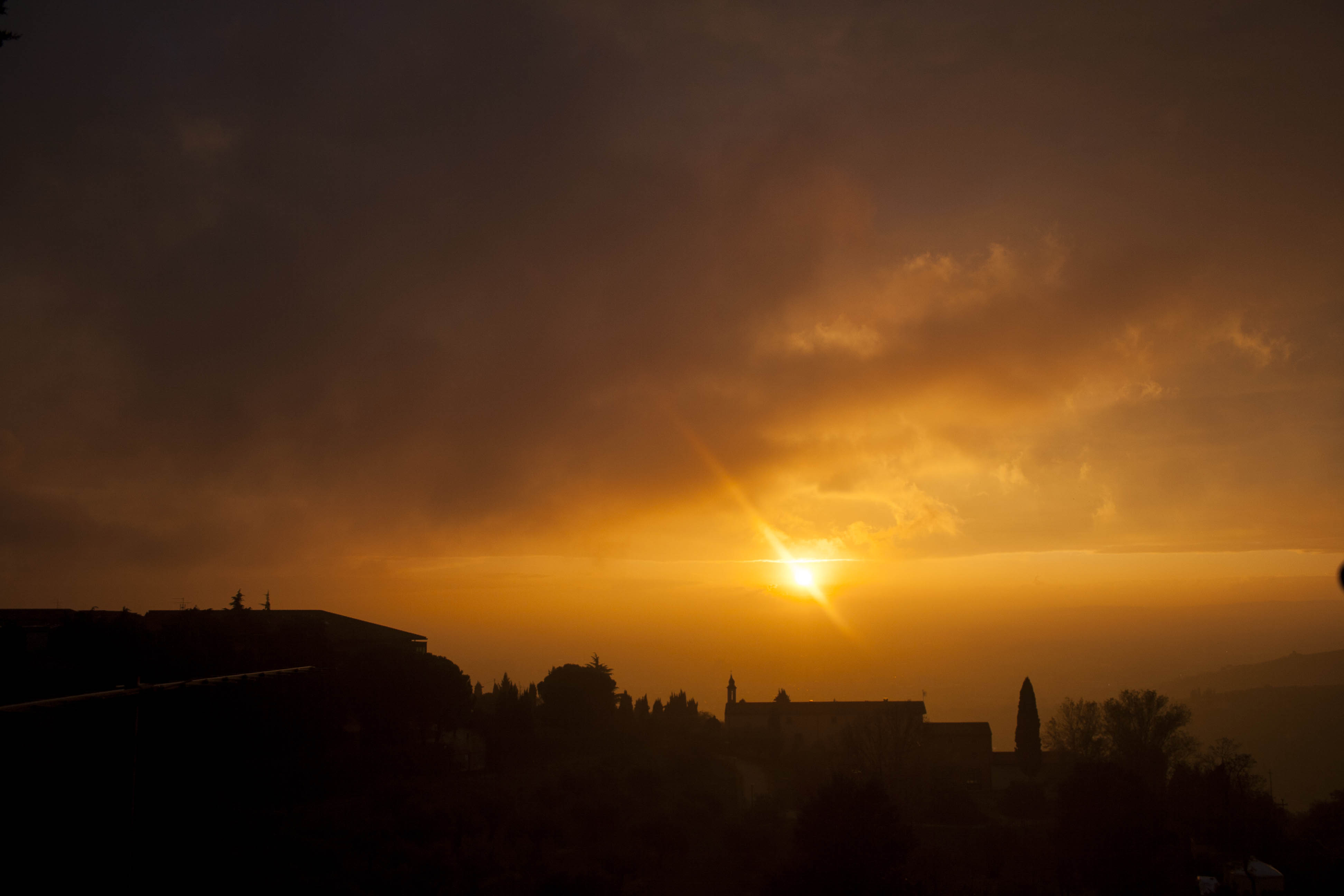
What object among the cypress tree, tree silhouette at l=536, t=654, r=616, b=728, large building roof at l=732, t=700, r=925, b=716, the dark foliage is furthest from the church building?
the dark foliage

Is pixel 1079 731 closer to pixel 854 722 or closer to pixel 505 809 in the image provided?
pixel 854 722

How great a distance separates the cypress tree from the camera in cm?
8362

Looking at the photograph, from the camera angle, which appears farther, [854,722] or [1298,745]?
[1298,745]

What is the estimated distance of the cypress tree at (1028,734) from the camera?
8362 cm

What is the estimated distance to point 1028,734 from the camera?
8500 cm

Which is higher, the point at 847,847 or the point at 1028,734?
the point at 847,847

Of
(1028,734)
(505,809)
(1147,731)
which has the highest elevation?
(505,809)

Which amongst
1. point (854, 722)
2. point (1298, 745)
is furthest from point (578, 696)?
point (1298, 745)

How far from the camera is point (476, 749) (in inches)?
2025

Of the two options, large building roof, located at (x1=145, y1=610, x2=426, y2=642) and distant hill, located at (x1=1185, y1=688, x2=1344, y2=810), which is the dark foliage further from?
distant hill, located at (x1=1185, y1=688, x2=1344, y2=810)

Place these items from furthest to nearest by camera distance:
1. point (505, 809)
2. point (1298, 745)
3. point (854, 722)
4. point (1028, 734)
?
point (1298, 745), point (854, 722), point (1028, 734), point (505, 809)

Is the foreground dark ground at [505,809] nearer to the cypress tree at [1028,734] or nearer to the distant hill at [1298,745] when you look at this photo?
the cypress tree at [1028,734]

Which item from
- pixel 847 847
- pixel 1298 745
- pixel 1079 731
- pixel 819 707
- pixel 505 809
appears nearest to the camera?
pixel 847 847

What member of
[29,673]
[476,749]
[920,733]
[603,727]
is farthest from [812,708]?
[29,673]
